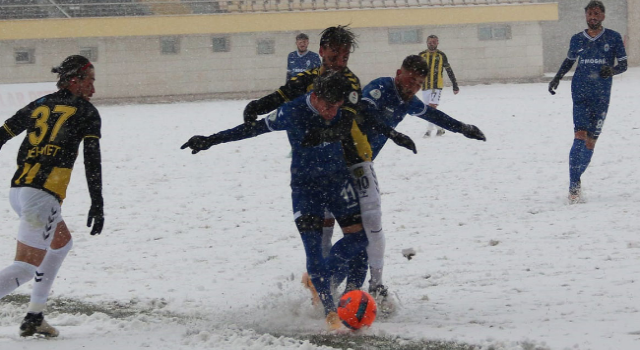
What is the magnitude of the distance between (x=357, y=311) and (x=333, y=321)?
28cm

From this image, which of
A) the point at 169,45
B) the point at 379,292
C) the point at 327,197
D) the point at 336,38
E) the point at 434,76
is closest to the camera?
the point at 327,197

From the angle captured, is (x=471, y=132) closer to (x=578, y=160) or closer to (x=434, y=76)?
(x=578, y=160)

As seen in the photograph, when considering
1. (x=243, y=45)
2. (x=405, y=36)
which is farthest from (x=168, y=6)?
(x=405, y=36)

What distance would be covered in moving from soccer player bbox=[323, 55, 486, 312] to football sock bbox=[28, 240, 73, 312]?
1.95m

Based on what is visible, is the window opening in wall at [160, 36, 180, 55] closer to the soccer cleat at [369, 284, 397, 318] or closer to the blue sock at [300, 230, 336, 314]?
the soccer cleat at [369, 284, 397, 318]

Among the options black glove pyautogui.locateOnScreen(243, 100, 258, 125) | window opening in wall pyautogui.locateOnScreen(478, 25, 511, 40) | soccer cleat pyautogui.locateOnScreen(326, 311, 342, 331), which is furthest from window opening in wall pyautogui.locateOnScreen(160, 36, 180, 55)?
soccer cleat pyautogui.locateOnScreen(326, 311, 342, 331)

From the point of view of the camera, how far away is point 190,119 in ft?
68.4

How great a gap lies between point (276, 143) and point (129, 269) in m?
8.52

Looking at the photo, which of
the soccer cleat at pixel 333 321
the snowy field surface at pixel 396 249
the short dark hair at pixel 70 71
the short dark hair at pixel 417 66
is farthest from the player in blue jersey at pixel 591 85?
the short dark hair at pixel 70 71

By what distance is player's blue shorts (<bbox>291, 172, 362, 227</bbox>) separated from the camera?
5.51 m

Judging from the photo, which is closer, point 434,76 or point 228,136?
point 228,136

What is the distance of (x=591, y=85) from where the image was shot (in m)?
9.53

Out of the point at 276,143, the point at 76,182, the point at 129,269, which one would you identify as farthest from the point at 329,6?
the point at 129,269

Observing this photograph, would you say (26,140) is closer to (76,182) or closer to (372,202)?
(372,202)
